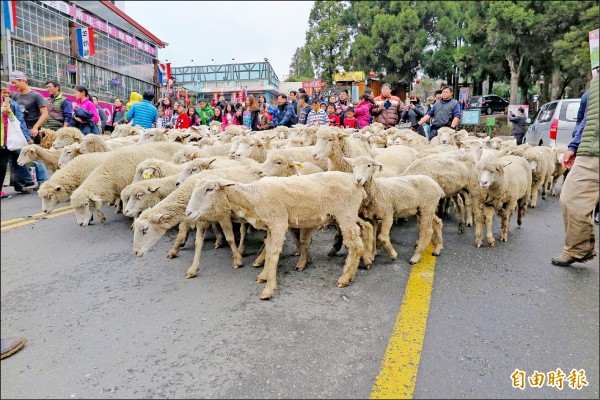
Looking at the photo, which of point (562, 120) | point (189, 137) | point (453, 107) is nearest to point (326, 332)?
point (189, 137)

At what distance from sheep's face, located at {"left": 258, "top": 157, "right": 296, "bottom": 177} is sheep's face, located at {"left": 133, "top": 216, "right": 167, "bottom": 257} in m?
1.41

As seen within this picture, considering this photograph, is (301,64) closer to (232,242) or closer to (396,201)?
(396,201)

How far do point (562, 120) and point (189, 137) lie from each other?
864 centimetres

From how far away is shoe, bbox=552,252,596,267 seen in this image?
4.11m

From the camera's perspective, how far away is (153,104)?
994 centimetres

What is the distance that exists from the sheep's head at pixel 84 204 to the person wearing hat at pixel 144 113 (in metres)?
4.03

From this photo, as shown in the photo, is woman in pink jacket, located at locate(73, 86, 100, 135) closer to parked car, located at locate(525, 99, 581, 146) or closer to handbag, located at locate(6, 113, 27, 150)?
handbag, located at locate(6, 113, 27, 150)

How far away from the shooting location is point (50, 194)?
6055 mm

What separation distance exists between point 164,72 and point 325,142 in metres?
2.39

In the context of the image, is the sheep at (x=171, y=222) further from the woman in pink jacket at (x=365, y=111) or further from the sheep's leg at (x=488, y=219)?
the woman in pink jacket at (x=365, y=111)

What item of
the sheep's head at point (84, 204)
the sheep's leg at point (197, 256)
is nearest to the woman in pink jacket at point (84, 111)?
the sheep's head at point (84, 204)

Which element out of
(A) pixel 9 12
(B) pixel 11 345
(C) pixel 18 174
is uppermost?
(A) pixel 9 12

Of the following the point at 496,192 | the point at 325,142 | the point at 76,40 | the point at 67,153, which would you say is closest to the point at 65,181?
the point at 67,153

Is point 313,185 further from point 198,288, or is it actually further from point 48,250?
point 48,250
